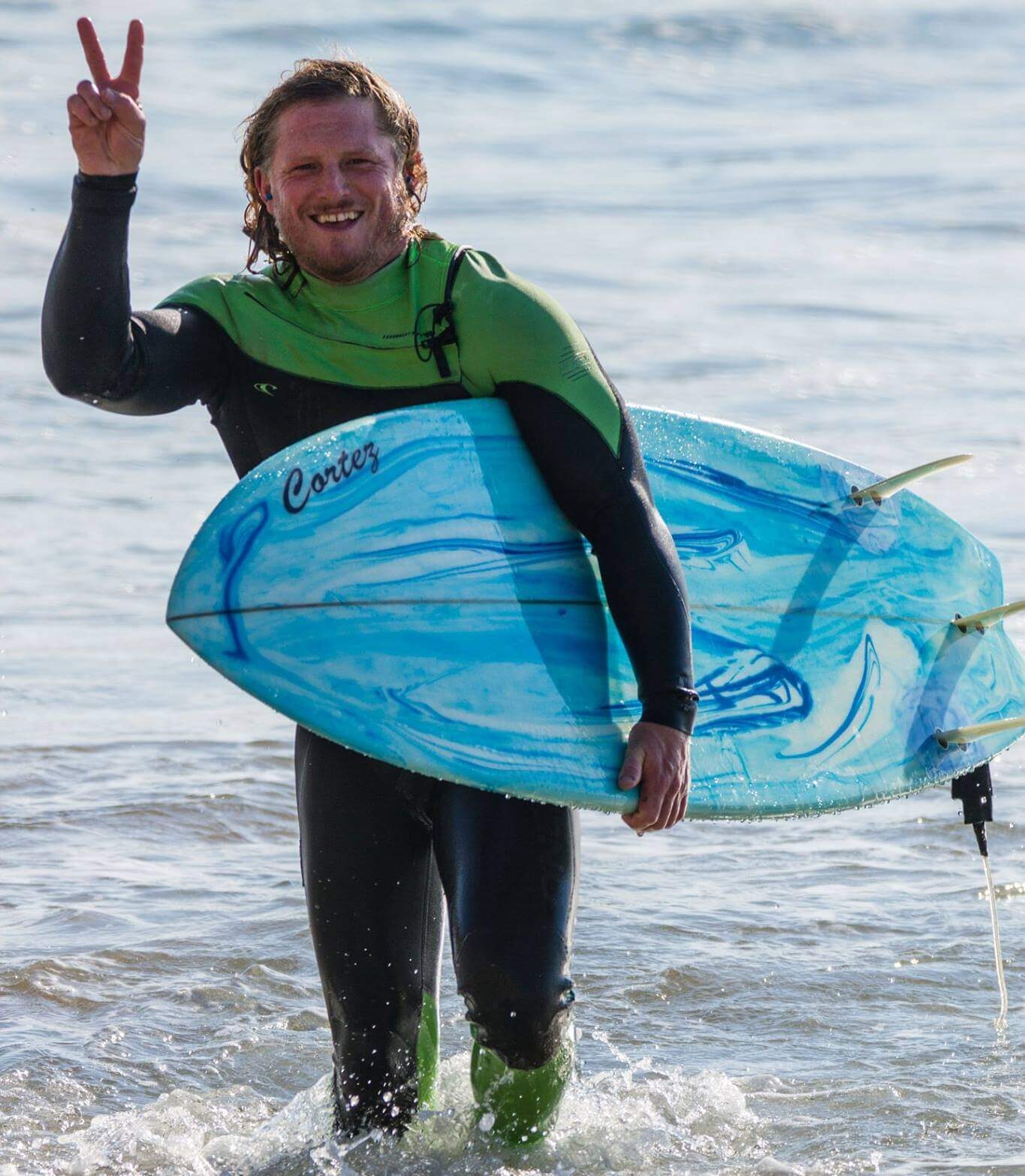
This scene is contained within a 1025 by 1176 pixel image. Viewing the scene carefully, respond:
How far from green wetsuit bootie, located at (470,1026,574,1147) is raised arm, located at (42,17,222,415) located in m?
1.15

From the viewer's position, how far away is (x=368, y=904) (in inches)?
111

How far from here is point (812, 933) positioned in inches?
176

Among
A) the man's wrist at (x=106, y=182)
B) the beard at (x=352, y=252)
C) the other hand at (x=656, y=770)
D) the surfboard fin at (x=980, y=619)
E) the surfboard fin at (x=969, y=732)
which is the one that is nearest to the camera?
the man's wrist at (x=106, y=182)

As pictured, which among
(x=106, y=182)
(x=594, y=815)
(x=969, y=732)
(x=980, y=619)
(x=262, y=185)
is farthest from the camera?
(x=594, y=815)

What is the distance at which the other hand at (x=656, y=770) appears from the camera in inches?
107

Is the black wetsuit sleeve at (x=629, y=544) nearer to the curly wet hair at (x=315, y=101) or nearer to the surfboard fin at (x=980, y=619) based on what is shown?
the curly wet hair at (x=315, y=101)

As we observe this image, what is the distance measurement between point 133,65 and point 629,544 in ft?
3.38

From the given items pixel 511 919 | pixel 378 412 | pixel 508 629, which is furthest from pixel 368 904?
pixel 378 412

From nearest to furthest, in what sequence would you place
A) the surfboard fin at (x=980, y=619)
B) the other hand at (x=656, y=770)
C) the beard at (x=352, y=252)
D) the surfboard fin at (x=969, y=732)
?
the other hand at (x=656, y=770), the beard at (x=352, y=252), the surfboard fin at (x=969, y=732), the surfboard fin at (x=980, y=619)

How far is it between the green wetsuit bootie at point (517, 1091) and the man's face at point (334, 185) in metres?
1.23

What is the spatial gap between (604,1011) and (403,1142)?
1.11 metres

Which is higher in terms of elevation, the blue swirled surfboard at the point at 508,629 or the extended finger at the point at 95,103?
the extended finger at the point at 95,103

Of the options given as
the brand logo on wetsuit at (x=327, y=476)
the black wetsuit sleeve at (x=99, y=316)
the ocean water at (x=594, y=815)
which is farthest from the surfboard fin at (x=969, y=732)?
the black wetsuit sleeve at (x=99, y=316)

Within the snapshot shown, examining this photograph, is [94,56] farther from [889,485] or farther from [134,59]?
[889,485]
